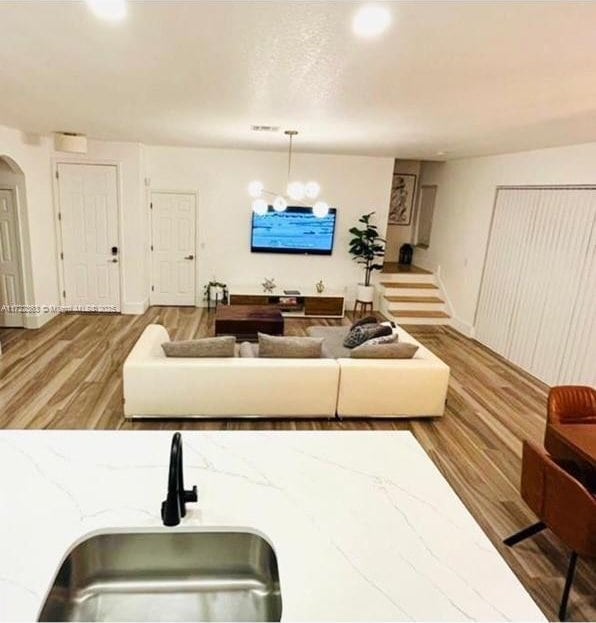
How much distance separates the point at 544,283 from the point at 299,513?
4950mm

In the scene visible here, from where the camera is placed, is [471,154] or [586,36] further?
[471,154]

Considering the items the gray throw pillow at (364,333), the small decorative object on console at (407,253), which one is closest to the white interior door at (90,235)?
the gray throw pillow at (364,333)

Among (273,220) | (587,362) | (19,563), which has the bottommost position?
(587,362)

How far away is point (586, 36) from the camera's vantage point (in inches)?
70.3

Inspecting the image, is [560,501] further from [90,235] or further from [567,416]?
[90,235]

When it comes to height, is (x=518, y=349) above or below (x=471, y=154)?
below

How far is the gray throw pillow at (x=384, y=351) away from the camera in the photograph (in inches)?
163

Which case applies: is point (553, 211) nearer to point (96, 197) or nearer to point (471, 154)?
point (471, 154)

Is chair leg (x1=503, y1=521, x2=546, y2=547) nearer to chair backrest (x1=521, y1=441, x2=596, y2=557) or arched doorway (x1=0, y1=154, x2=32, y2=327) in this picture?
chair backrest (x1=521, y1=441, x2=596, y2=557)

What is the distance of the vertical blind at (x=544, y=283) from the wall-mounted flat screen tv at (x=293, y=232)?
8.70 ft

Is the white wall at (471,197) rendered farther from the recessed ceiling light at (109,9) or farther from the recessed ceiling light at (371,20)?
the recessed ceiling light at (109,9)

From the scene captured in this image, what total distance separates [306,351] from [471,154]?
4393 mm

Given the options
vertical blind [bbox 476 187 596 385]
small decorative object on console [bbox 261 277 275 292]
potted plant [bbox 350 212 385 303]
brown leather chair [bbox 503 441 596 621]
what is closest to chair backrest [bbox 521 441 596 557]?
brown leather chair [bbox 503 441 596 621]

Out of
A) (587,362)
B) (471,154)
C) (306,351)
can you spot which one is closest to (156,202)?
(306,351)
